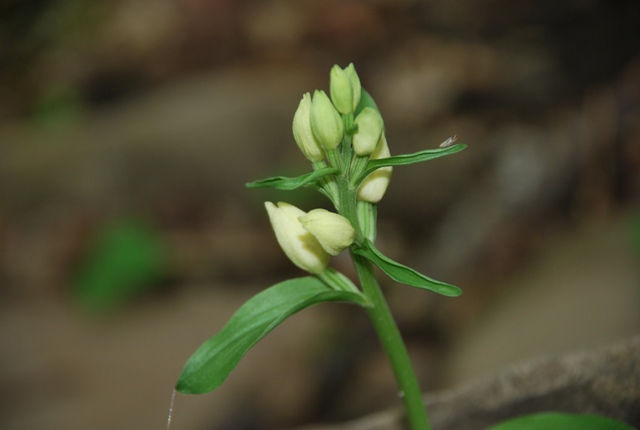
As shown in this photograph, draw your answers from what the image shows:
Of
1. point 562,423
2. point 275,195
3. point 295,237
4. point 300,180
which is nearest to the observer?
point 300,180

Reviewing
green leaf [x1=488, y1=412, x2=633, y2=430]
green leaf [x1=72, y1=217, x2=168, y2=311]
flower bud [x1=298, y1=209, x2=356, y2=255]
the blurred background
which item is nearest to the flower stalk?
flower bud [x1=298, y1=209, x2=356, y2=255]

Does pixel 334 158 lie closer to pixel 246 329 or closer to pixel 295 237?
pixel 295 237

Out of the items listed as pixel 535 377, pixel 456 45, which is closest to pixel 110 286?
pixel 456 45

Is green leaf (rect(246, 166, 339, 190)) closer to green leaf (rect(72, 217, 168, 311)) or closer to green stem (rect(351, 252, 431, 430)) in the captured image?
green stem (rect(351, 252, 431, 430))

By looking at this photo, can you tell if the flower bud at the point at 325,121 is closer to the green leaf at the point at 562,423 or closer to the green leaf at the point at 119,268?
the green leaf at the point at 562,423

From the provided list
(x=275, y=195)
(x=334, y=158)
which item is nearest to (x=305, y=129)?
(x=334, y=158)

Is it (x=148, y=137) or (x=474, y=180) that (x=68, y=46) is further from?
(x=474, y=180)
